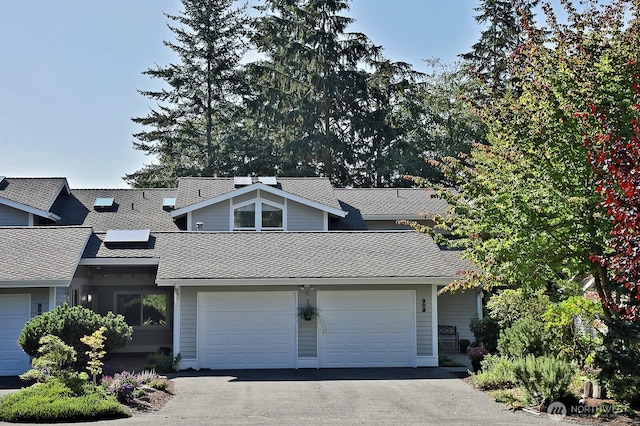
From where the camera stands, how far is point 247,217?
26.2 m

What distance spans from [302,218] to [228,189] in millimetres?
3362

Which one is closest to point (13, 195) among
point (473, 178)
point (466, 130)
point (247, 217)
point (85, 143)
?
point (85, 143)

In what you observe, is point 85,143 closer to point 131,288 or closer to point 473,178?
point 131,288

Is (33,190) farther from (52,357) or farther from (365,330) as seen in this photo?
(52,357)

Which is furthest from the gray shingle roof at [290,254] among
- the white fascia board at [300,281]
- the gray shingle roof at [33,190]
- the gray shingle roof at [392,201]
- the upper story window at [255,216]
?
the gray shingle roof at [392,201]

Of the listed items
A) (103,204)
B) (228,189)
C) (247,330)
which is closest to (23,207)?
(103,204)

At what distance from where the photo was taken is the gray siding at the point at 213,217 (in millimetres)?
26016

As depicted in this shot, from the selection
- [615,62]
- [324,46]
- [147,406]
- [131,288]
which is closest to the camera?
[615,62]

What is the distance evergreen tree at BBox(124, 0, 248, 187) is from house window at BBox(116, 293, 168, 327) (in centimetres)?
1782

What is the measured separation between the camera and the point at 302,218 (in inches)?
1039

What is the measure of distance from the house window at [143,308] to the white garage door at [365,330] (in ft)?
25.6

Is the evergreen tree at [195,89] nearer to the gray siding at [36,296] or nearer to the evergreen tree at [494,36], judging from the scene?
the evergreen tree at [494,36]

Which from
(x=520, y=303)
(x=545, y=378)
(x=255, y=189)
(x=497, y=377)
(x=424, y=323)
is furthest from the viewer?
(x=255, y=189)

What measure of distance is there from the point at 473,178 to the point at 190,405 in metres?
6.97
